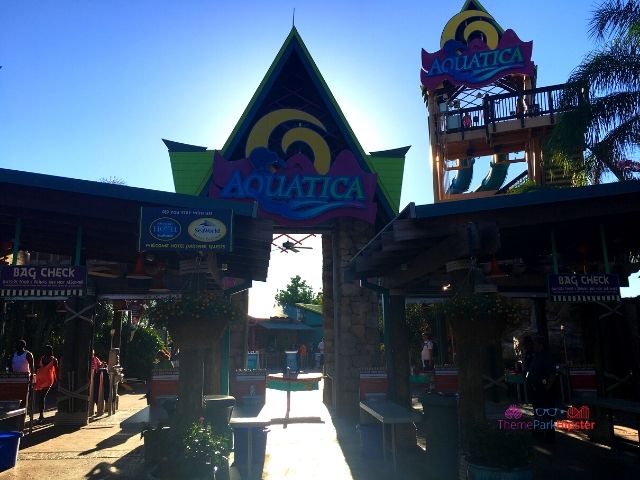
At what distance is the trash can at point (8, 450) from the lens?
7242mm

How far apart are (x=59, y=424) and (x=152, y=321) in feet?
21.2

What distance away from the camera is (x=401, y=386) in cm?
1002

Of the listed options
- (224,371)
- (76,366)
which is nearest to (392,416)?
(224,371)

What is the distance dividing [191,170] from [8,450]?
8840mm

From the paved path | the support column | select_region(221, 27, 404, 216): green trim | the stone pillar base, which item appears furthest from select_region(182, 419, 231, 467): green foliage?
select_region(221, 27, 404, 216): green trim

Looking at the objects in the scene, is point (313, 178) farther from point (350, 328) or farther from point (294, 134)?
point (350, 328)

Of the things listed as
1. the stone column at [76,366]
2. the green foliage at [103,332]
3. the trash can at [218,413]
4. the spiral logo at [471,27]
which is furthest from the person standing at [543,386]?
the spiral logo at [471,27]

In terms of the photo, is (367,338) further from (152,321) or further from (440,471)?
(152,321)

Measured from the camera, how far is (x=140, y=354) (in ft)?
72.4

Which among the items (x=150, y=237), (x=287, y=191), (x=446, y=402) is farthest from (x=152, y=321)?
(x=287, y=191)

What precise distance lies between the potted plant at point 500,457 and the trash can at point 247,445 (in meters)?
3.30

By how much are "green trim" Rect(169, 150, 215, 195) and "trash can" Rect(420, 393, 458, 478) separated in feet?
30.3

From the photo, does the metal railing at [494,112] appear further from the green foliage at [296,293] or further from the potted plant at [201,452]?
the green foliage at [296,293]

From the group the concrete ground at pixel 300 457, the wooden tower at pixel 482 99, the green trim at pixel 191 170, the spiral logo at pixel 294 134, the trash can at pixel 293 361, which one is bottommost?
the concrete ground at pixel 300 457
